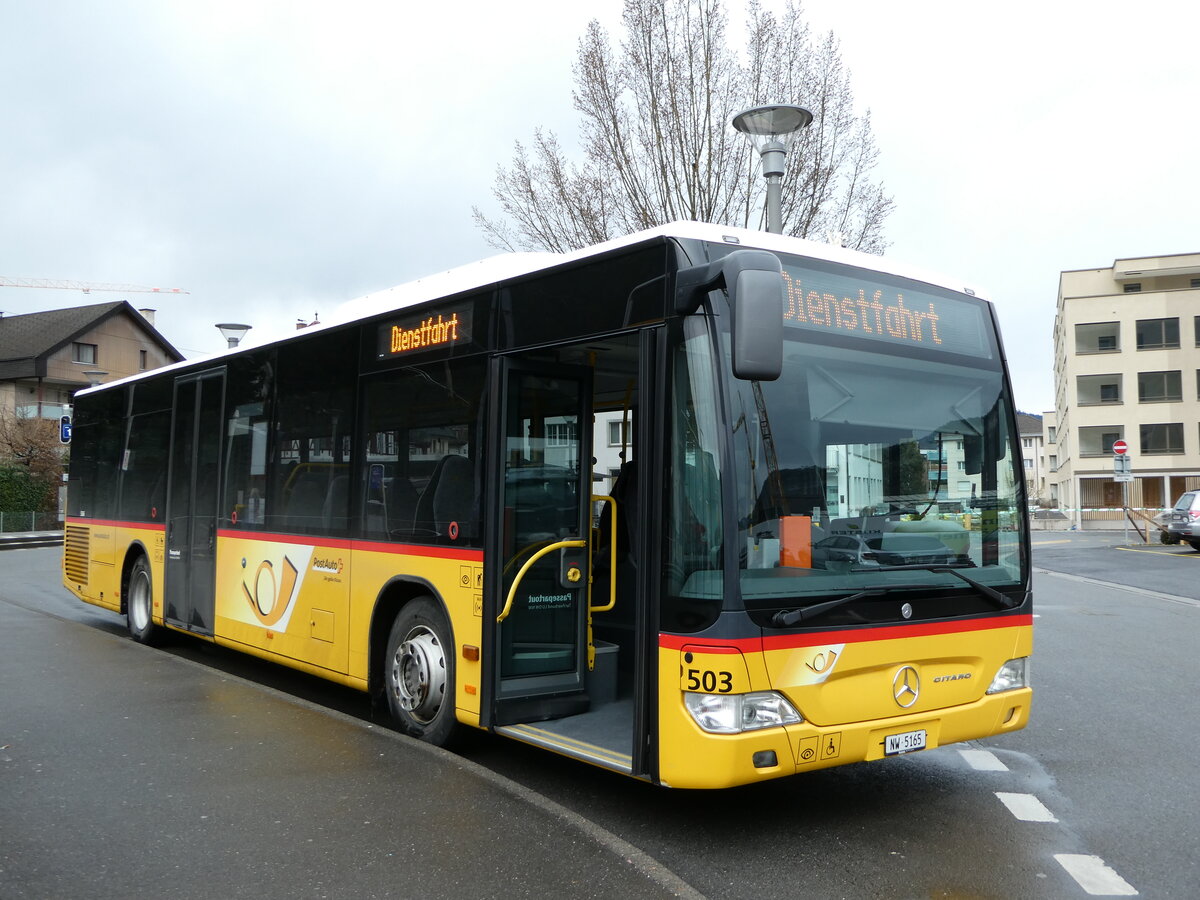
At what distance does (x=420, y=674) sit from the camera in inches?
264

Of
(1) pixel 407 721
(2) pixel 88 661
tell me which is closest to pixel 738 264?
(1) pixel 407 721

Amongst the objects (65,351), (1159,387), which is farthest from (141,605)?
(1159,387)

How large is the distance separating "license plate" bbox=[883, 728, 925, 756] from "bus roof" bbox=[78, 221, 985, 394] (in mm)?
2304

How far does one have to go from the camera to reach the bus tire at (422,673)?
21.2 feet

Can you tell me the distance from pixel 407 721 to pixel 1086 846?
3896mm

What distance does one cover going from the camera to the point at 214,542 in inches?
380

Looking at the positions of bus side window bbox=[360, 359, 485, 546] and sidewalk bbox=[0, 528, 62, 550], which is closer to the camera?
bus side window bbox=[360, 359, 485, 546]

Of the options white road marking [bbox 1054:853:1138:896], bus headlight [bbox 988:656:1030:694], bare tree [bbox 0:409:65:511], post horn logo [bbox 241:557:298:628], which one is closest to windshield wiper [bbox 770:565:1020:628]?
bus headlight [bbox 988:656:1030:694]

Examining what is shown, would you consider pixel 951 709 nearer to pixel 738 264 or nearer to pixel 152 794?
pixel 738 264

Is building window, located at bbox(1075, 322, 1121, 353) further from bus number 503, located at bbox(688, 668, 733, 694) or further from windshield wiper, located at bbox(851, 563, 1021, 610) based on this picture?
bus number 503, located at bbox(688, 668, 733, 694)

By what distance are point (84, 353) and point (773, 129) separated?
5411cm

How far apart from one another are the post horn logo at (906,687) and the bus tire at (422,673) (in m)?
2.55

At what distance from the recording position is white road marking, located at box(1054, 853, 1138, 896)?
14.7 feet

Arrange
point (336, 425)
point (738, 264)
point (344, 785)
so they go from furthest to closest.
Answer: point (336, 425)
point (344, 785)
point (738, 264)
